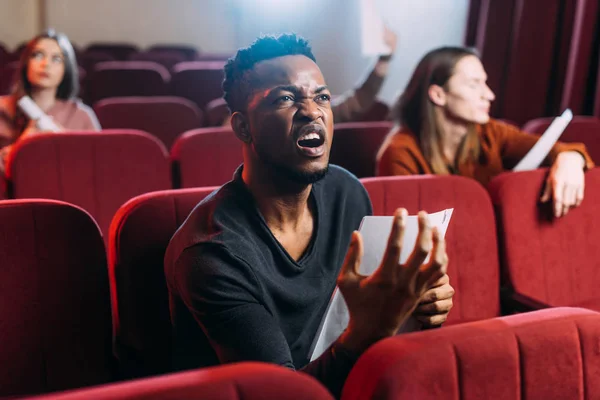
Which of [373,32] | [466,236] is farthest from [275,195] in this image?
[373,32]

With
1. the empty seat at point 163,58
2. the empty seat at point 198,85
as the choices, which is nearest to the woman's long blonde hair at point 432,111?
the empty seat at point 198,85

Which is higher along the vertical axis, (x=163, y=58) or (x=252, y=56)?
(x=252, y=56)

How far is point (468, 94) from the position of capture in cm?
205

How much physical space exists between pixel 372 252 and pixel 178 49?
6.54m

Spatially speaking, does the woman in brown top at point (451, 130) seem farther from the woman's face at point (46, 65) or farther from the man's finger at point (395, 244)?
the woman's face at point (46, 65)

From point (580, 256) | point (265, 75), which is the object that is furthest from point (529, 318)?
point (580, 256)

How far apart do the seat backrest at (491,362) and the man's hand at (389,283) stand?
0.10m

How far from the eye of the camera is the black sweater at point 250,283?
1030mm

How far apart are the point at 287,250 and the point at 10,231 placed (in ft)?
1.52

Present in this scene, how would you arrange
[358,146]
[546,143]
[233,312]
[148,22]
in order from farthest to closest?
[148,22] < [358,146] < [546,143] < [233,312]

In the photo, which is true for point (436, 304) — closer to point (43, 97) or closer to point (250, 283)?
point (250, 283)

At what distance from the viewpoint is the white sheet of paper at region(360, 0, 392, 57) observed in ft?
8.48

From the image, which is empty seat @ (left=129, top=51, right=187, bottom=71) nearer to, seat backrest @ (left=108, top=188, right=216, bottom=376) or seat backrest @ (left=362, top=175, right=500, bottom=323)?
seat backrest @ (left=362, top=175, right=500, bottom=323)

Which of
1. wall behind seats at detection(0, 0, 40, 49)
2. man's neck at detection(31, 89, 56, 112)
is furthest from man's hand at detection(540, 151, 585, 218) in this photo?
wall behind seats at detection(0, 0, 40, 49)
